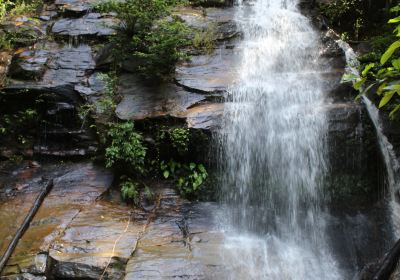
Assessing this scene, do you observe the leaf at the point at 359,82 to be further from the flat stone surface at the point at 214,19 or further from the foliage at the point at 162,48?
the flat stone surface at the point at 214,19

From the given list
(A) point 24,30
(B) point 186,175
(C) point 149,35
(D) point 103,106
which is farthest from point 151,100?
(A) point 24,30

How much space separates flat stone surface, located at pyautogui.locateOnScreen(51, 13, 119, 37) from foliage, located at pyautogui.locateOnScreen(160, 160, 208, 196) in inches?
176

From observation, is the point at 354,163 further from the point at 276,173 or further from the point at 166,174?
the point at 166,174

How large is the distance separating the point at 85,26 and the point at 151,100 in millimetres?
3855

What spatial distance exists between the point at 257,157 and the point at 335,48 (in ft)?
12.2

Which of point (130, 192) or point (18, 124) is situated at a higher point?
point (18, 124)

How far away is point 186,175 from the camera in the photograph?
7.34 m

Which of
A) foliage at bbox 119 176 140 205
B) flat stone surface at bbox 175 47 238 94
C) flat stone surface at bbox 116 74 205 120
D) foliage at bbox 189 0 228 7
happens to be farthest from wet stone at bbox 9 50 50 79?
foliage at bbox 189 0 228 7

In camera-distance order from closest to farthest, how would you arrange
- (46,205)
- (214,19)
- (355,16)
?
(46,205)
(355,16)
(214,19)

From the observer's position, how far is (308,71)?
28.1 ft

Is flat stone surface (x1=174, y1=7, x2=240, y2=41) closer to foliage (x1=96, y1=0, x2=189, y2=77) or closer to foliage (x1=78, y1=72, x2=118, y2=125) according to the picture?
foliage (x1=96, y1=0, x2=189, y2=77)

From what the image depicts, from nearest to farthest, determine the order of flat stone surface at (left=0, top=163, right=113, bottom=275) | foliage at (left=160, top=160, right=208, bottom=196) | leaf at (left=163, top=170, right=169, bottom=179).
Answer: flat stone surface at (left=0, top=163, right=113, bottom=275), foliage at (left=160, top=160, right=208, bottom=196), leaf at (left=163, top=170, right=169, bottom=179)

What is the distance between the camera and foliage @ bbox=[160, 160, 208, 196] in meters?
7.16

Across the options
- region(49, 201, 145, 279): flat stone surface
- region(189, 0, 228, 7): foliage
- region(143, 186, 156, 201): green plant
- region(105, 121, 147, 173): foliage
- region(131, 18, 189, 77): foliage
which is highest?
region(189, 0, 228, 7): foliage
